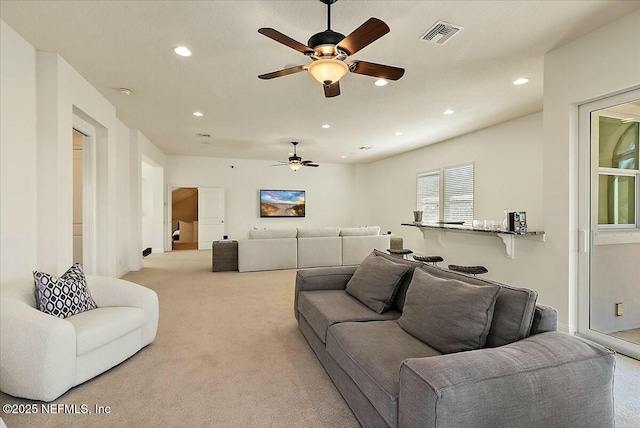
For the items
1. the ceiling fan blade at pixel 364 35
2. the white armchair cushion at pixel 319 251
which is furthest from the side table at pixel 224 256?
the ceiling fan blade at pixel 364 35

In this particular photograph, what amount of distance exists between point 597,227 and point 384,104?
3056 millimetres

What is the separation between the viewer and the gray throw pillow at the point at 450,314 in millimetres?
1735

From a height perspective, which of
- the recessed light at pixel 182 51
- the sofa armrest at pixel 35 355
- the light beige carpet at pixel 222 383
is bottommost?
the light beige carpet at pixel 222 383

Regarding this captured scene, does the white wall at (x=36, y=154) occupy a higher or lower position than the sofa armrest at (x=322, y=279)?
higher

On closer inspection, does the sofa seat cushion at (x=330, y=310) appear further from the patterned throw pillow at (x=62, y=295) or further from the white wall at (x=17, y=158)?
the white wall at (x=17, y=158)

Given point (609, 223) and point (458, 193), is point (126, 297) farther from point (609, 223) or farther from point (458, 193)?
A: point (458, 193)

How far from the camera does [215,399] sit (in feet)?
7.05

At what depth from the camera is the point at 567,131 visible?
124 inches

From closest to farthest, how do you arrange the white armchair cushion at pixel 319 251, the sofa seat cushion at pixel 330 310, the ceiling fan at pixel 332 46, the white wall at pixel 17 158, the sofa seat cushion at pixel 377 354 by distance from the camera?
the sofa seat cushion at pixel 377 354 → the ceiling fan at pixel 332 46 → the sofa seat cushion at pixel 330 310 → the white wall at pixel 17 158 → the white armchair cushion at pixel 319 251

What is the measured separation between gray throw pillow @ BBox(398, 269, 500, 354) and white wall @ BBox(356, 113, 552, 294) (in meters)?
2.11

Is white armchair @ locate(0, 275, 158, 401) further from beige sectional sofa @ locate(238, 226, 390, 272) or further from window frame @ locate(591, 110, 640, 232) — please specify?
window frame @ locate(591, 110, 640, 232)

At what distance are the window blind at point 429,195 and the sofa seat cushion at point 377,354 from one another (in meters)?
5.98

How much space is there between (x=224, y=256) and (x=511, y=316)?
5.59 m

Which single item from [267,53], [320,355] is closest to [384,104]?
[267,53]
